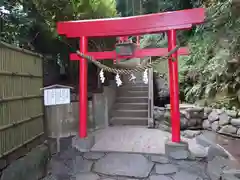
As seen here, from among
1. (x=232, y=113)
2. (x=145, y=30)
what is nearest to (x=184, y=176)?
(x=232, y=113)

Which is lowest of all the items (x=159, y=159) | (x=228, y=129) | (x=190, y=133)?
(x=159, y=159)

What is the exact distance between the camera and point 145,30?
3863mm

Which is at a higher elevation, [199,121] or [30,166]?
[199,121]

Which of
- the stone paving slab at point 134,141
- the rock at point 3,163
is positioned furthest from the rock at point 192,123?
the rock at point 3,163

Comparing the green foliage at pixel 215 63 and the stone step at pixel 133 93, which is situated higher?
the green foliage at pixel 215 63

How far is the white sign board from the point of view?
3.39 metres

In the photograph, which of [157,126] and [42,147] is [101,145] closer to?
[42,147]

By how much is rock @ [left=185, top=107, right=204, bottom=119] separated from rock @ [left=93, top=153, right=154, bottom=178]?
201 centimetres

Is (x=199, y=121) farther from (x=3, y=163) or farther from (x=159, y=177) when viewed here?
(x=3, y=163)

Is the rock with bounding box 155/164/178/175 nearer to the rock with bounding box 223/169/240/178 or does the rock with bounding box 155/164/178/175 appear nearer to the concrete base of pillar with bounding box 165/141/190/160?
the concrete base of pillar with bounding box 165/141/190/160

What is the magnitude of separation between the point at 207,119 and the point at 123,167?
110 inches

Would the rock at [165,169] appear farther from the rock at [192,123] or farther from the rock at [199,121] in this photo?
the rock at [199,121]

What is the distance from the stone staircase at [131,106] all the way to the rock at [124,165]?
2.22 metres

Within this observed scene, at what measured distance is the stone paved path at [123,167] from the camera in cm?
342
